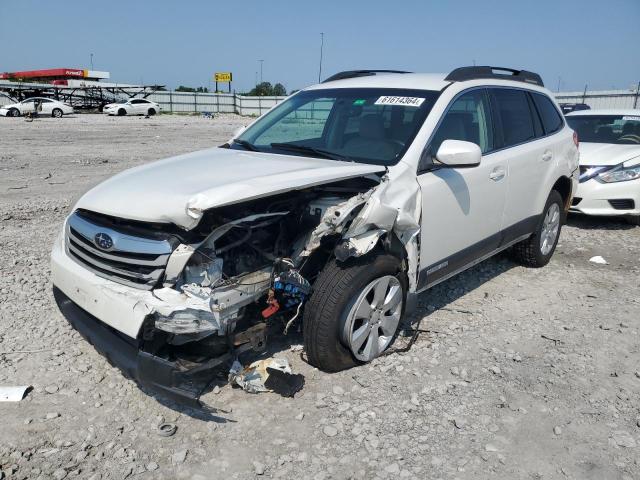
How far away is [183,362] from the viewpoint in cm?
275

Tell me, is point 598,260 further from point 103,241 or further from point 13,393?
point 13,393

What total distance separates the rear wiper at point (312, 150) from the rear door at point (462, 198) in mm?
574

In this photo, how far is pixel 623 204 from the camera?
22.7 ft

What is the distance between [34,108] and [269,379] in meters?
34.1

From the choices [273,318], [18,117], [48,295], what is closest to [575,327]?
[273,318]

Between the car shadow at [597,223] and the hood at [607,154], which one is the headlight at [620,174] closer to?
the hood at [607,154]

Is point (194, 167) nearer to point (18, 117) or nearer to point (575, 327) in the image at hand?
point (575, 327)

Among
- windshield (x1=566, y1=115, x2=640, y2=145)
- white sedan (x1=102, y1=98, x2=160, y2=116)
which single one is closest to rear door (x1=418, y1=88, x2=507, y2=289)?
windshield (x1=566, y1=115, x2=640, y2=145)

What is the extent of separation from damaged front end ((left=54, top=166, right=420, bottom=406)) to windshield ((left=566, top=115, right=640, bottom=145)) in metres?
6.05

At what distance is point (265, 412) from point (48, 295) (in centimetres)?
246

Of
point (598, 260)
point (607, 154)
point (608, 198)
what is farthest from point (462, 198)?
point (607, 154)

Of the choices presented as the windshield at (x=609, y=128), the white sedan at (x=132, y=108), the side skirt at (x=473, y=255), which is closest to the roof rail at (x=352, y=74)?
the side skirt at (x=473, y=255)

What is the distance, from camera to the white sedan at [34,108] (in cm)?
3100

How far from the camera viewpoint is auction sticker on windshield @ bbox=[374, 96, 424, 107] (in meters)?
3.84
